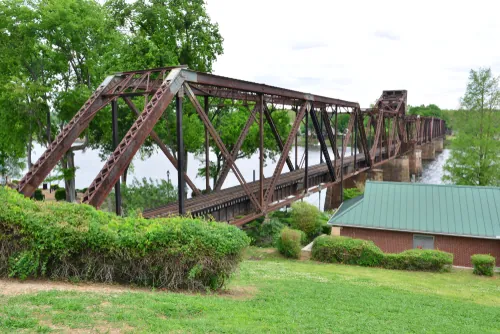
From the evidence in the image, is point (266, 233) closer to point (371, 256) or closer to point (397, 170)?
point (371, 256)

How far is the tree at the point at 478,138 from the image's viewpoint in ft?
127

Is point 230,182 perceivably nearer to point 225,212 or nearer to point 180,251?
point 225,212

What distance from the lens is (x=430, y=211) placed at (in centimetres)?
2433

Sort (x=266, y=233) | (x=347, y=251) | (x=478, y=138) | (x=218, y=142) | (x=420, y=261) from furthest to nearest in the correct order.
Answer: (x=478, y=138)
(x=266, y=233)
(x=347, y=251)
(x=420, y=261)
(x=218, y=142)

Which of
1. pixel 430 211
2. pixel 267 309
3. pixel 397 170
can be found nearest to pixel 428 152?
pixel 397 170

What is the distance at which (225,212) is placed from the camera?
1881 cm

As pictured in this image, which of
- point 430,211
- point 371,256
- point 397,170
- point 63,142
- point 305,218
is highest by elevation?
point 397,170

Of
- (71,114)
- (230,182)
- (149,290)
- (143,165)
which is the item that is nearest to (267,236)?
(71,114)

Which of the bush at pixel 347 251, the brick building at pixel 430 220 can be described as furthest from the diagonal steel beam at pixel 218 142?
the brick building at pixel 430 220

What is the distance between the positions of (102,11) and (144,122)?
1991 centimetres

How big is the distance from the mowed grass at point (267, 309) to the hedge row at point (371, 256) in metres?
4.70

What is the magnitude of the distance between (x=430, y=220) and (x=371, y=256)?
216 inches

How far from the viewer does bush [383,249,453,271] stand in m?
20.0

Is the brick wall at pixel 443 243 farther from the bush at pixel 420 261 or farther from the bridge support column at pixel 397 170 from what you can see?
the bridge support column at pixel 397 170
